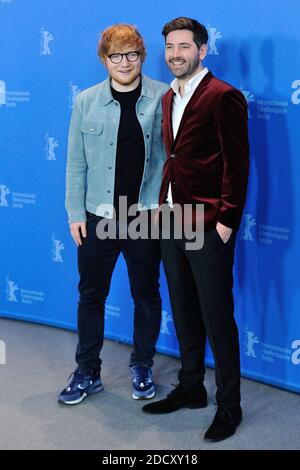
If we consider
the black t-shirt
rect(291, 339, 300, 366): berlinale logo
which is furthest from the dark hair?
rect(291, 339, 300, 366): berlinale logo

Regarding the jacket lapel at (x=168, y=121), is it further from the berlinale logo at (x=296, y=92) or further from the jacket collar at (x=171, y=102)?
the berlinale logo at (x=296, y=92)

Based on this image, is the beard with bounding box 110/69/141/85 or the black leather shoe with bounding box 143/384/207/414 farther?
the black leather shoe with bounding box 143/384/207/414

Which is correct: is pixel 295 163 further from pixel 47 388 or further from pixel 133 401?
pixel 47 388

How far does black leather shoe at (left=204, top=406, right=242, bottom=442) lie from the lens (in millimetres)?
2719

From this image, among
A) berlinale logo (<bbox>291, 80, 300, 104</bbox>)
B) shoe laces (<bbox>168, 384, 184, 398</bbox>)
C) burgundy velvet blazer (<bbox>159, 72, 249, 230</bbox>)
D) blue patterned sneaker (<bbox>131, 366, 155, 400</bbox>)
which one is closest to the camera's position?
burgundy velvet blazer (<bbox>159, 72, 249, 230</bbox>)

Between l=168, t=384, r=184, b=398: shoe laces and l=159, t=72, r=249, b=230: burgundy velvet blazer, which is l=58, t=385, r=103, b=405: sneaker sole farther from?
l=159, t=72, r=249, b=230: burgundy velvet blazer

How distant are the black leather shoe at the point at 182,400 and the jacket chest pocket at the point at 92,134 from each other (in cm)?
A: 103

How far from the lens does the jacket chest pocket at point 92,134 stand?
282cm

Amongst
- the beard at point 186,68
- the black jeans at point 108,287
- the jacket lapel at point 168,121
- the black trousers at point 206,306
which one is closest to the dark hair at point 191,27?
the beard at point 186,68

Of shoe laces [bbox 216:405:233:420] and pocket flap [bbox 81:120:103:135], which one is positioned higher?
pocket flap [bbox 81:120:103:135]

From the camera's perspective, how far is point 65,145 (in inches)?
144

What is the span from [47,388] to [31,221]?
104cm

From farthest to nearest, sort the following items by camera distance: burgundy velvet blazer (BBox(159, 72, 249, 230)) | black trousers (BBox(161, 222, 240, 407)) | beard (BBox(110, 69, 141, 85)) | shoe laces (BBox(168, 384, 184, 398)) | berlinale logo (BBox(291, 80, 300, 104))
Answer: shoe laces (BBox(168, 384, 184, 398)) → berlinale logo (BBox(291, 80, 300, 104)) → beard (BBox(110, 69, 141, 85)) → black trousers (BBox(161, 222, 240, 407)) → burgundy velvet blazer (BBox(159, 72, 249, 230))

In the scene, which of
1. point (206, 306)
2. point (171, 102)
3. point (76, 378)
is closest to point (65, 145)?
point (171, 102)
